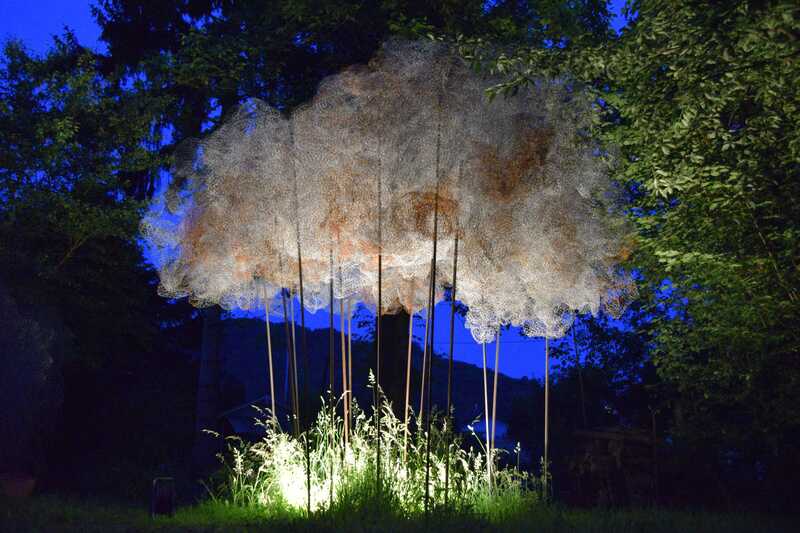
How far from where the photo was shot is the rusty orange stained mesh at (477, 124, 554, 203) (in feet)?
21.0

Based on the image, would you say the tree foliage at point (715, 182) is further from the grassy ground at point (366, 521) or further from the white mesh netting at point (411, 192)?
the grassy ground at point (366, 521)

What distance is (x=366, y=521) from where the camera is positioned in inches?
210

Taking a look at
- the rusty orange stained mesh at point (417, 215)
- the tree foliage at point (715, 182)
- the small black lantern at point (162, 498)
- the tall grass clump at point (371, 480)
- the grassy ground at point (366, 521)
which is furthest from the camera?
the small black lantern at point (162, 498)

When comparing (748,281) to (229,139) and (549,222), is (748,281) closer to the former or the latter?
(549,222)

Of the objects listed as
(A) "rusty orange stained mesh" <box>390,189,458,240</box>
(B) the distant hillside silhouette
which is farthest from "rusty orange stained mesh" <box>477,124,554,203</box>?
(B) the distant hillside silhouette

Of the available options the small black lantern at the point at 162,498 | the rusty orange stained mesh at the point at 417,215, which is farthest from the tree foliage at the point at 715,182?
the small black lantern at the point at 162,498

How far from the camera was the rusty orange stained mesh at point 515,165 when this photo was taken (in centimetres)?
639

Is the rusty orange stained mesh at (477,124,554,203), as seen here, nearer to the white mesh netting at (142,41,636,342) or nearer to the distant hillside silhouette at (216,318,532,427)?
the white mesh netting at (142,41,636,342)

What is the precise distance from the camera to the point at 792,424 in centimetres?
733

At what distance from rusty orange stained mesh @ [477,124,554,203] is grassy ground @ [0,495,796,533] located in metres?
2.59

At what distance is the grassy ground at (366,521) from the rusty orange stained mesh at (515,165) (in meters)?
2.59

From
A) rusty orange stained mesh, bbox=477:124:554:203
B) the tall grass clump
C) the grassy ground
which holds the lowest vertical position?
the grassy ground

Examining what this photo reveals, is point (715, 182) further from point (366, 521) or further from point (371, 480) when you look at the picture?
point (366, 521)

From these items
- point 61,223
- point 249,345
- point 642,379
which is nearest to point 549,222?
point 642,379
